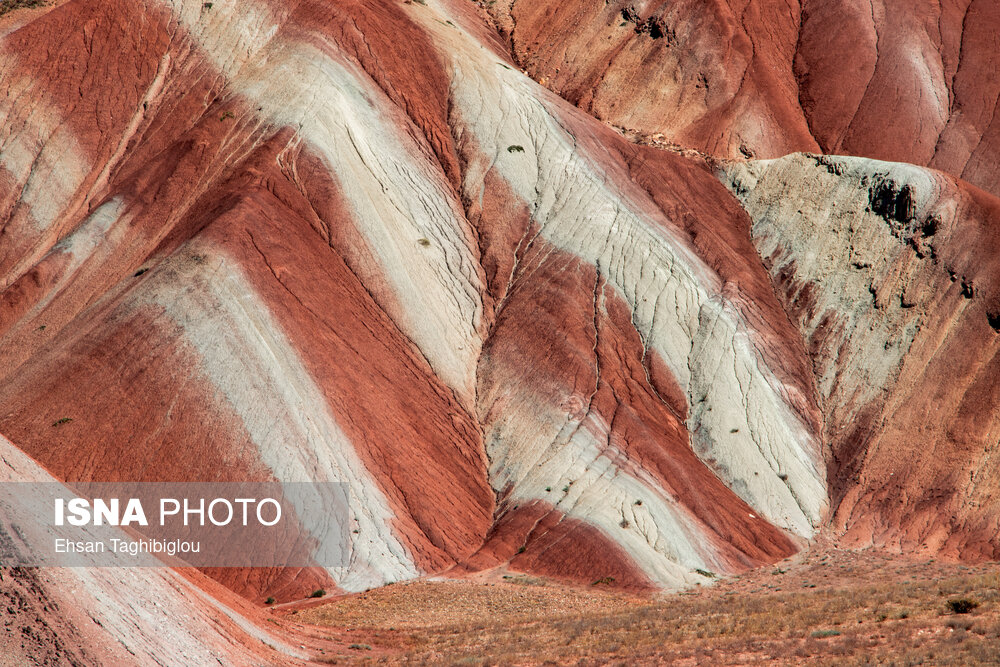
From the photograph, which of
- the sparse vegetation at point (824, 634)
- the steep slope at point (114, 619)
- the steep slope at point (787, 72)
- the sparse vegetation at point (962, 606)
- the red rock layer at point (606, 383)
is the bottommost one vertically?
the sparse vegetation at point (824, 634)

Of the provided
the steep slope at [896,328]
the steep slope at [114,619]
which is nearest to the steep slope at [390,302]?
the steep slope at [896,328]

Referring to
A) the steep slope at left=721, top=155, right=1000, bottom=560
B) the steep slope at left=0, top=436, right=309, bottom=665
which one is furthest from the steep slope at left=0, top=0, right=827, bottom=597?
the steep slope at left=0, top=436, right=309, bottom=665

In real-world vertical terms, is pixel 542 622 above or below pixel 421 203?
below

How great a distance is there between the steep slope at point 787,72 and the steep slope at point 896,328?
774cm

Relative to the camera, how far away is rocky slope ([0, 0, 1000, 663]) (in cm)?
3700

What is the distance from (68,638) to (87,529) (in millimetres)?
4075

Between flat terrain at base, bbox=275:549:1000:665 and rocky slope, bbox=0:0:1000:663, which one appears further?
rocky slope, bbox=0:0:1000:663

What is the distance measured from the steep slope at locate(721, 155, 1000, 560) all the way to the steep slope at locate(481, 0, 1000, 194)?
7744 mm

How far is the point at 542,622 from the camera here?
84.5 feet

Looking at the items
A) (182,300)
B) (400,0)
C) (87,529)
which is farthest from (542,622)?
(400,0)

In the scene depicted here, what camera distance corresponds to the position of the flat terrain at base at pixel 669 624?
1872 cm

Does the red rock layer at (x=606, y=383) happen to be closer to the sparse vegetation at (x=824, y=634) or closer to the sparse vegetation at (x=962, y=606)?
the sparse vegetation at (x=962, y=606)

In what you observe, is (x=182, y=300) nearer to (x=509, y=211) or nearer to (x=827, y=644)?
(x=509, y=211)

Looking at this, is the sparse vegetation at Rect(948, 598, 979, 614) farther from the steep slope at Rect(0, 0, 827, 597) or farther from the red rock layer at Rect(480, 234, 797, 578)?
the red rock layer at Rect(480, 234, 797, 578)
